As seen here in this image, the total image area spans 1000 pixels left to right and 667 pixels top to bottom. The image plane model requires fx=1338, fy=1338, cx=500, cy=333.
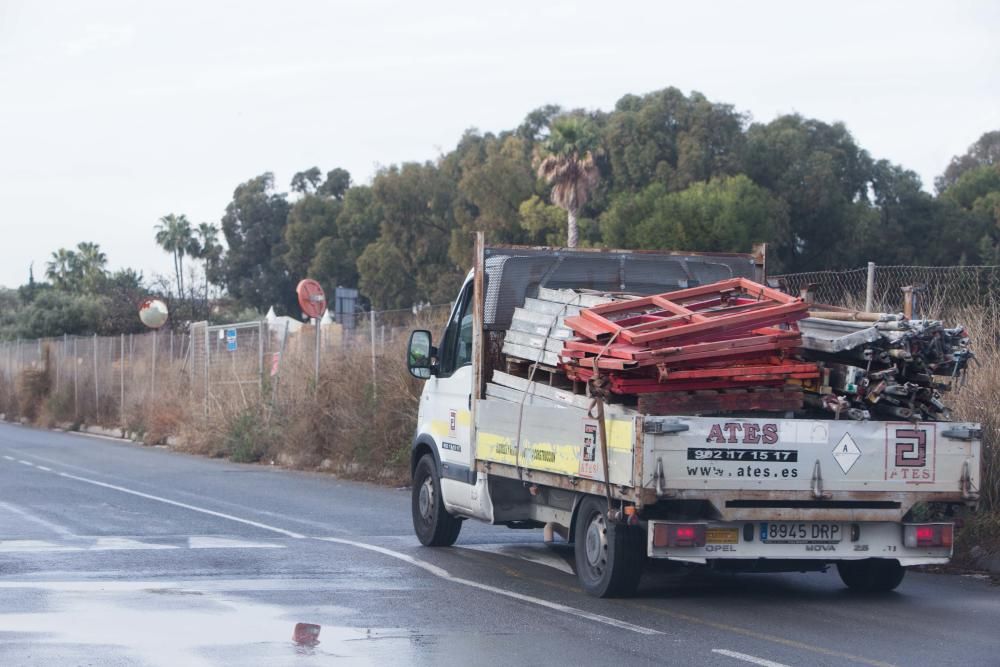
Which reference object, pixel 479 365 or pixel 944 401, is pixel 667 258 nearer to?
pixel 479 365

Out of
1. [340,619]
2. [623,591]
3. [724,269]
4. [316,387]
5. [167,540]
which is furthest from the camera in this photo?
[316,387]

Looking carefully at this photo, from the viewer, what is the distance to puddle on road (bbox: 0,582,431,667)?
278 inches

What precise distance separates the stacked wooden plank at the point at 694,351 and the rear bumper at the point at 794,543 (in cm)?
86

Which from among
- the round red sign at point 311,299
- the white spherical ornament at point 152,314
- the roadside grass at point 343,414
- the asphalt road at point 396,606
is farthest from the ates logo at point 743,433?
the white spherical ornament at point 152,314

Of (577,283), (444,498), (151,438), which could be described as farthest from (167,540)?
(151,438)

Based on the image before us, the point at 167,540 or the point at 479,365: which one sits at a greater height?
the point at 479,365

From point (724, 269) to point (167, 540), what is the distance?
5.64 m

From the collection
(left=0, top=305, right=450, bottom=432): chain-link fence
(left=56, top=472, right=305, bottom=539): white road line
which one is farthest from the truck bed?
(left=0, top=305, right=450, bottom=432): chain-link fence

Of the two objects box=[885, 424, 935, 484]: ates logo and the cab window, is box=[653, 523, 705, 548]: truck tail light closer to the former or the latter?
box=[885, 424, 935, 484]: ates logo

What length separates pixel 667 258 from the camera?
11219 mm

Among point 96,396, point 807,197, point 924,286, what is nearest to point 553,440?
point 924,286

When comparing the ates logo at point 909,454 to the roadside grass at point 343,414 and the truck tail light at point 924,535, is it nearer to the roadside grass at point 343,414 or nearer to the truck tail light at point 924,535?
the truck tail light at point 924,535

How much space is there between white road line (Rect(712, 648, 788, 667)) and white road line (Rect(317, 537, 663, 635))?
60 centimetres

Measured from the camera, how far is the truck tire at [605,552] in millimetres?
8758
